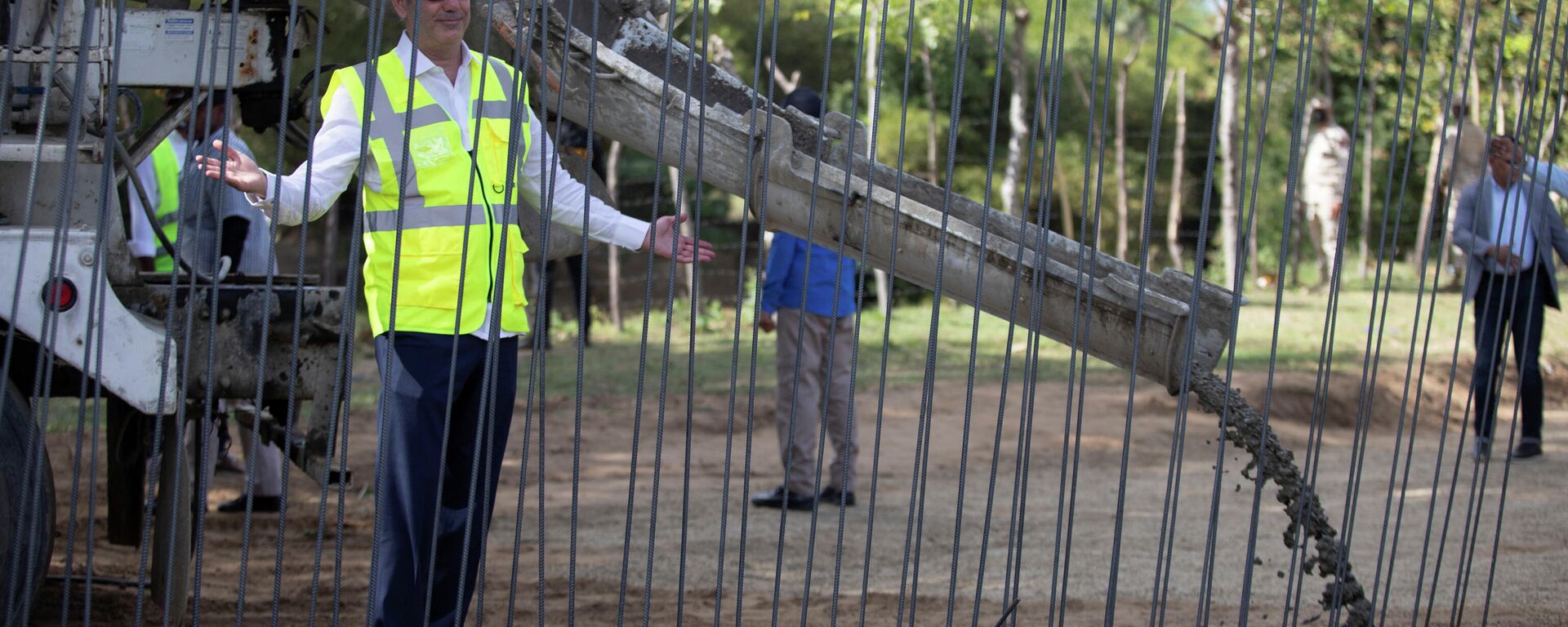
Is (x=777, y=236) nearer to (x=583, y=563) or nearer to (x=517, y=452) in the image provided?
(x=583, y=563)

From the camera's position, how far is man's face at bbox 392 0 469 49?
3641 millimetres

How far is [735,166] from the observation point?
4332 mm

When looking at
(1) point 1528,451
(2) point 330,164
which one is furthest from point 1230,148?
(2) point 330,164

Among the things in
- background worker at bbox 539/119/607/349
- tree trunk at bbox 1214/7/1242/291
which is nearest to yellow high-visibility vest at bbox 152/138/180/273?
background worker at bbox 539/119/607/349

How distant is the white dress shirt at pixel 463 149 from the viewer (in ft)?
11.3

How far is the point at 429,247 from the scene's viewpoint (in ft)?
11.9

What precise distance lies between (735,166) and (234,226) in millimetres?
3232

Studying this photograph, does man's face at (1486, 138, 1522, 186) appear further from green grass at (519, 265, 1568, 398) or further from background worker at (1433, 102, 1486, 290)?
green grass at (519, 265, 1568, 398)

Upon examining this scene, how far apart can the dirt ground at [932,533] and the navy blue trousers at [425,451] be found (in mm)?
215

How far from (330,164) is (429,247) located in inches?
11.8

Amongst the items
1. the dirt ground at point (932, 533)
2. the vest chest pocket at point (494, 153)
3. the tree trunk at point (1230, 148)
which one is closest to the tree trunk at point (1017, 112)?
the tree trunk at point (1230, 148)

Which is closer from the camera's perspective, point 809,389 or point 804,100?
point 804,100

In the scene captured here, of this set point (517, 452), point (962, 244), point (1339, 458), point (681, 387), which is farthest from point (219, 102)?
point (1339, 458)

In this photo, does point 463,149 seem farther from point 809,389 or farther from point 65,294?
point 809,389
